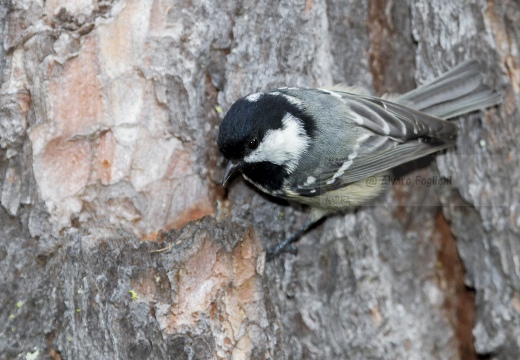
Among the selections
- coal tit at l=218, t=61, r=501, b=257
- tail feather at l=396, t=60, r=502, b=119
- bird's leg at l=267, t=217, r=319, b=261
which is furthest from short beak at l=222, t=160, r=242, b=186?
tail feather at l=396, t=60, r=502, b=119

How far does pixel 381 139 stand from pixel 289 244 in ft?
2.16

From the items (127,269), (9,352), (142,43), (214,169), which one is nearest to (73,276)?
(127,269)

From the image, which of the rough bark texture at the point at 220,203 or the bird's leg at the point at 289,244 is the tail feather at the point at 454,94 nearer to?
the rough bark texture at the point at 220,203

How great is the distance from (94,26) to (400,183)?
1609 millimetres

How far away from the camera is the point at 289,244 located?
2535 millimetres

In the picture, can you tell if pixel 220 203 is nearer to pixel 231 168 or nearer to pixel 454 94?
pixel 231 168

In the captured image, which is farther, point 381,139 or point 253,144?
point 381,139

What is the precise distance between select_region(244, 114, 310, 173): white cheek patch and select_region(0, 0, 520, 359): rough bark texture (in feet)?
0.59

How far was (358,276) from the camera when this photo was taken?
2.51 metres

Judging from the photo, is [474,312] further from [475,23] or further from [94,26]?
[94,26]

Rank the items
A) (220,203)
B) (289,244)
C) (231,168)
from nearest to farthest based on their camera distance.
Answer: (231,168), (220,203), (289,244)

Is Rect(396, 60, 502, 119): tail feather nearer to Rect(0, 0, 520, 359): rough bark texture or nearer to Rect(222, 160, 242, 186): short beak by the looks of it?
Rect(0, 0, 520, 359): rough bark texture

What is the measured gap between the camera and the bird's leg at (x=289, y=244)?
2451 mm

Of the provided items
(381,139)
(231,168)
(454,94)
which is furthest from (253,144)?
(454,94)
